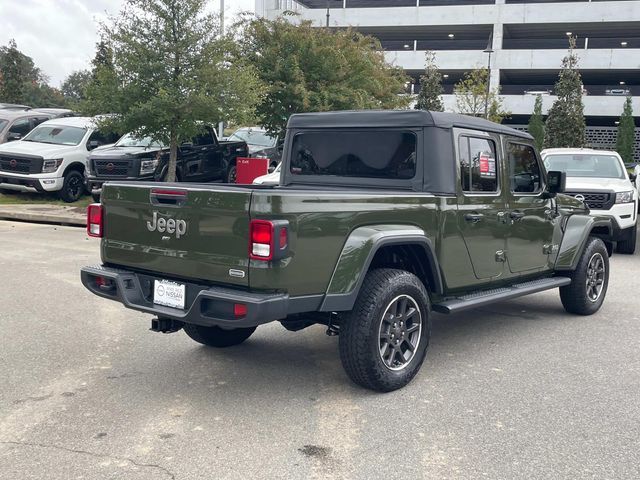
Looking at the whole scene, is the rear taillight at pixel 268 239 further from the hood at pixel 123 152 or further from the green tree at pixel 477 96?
the green tree at pixel 477 96

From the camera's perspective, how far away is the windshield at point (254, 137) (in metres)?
18.5

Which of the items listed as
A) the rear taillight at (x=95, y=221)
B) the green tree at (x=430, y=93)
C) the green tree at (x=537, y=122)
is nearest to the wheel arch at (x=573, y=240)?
the rear taillight at (x=95, y=221)

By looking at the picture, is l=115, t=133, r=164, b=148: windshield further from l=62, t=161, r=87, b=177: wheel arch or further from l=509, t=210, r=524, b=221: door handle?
l=509, t=210, r=524, b=221: door handle

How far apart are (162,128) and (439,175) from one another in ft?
34.3

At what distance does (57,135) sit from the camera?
17.0 metres

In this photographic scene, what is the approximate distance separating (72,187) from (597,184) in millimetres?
11738

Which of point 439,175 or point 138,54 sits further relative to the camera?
point 138,54

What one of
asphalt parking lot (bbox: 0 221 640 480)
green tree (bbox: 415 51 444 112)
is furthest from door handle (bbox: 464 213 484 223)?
green tree (bbox: 415 51 444 112)

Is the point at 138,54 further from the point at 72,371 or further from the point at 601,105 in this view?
the point at 601,105

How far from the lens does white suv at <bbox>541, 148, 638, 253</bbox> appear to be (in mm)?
11227

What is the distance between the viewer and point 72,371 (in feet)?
16.2

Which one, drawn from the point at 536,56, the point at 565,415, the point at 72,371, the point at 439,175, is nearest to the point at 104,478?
the point at 72,371

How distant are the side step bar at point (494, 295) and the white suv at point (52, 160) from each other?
12.2 m

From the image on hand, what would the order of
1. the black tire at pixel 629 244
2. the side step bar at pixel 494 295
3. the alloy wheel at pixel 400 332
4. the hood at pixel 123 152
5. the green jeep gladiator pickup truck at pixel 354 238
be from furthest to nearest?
the hood at pixel 123 152, the black tire at pixel 629 244, the side step bar at pixel 494 295, the alloy wheel at pixel 400 332, the green jeep gladiator pickup truck at pixel 354 238
